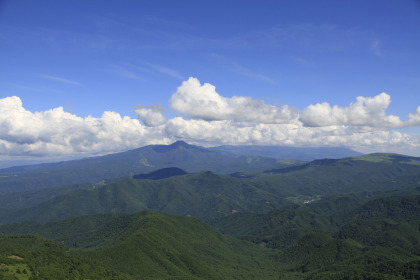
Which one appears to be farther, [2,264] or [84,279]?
[84,279]

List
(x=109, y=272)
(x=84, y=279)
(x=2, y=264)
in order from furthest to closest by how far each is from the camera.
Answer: (x=109, y=272), (x=84, y=279), (x=2, y=264)

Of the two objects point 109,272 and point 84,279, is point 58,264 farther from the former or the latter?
point 109,272

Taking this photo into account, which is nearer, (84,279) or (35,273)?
(35,273)

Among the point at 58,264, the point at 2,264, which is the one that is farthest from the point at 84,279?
the point at 2,264

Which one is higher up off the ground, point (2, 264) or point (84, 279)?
point (2, 264)

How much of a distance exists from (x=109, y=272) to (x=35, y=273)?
1790 inches

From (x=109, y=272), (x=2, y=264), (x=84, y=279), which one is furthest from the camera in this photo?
(x=109, y=272)

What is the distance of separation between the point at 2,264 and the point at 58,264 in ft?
89.8

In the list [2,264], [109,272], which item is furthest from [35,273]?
[109,272]

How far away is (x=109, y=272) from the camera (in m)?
182

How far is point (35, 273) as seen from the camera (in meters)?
146

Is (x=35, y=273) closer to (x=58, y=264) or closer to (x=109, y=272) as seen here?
(x=58, y=264)

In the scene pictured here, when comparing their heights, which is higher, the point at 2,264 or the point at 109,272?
the point at 2,264

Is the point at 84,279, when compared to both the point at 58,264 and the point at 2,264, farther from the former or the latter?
the point at 2,264
